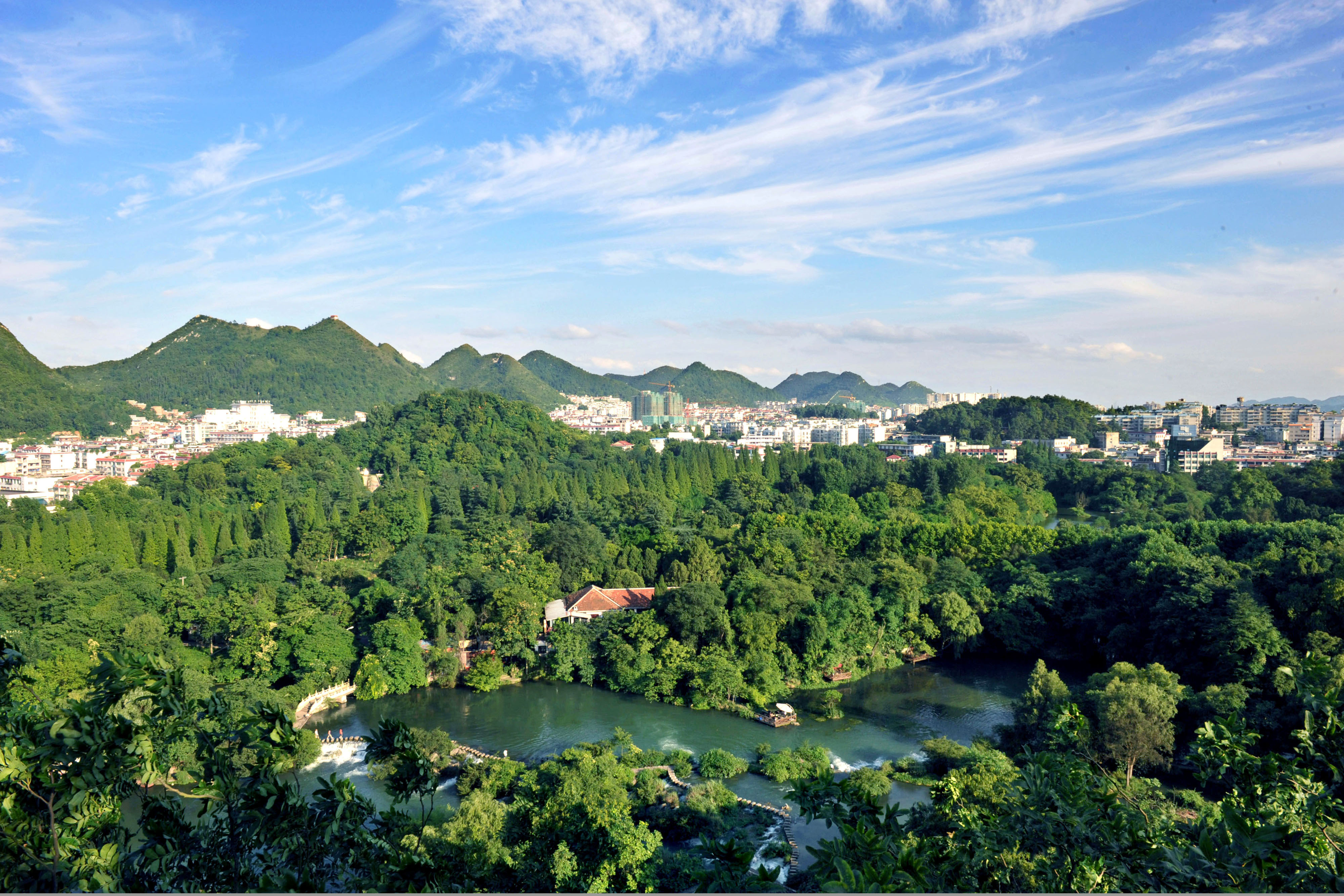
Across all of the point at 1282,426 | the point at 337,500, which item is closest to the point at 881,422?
the point at 1282,426

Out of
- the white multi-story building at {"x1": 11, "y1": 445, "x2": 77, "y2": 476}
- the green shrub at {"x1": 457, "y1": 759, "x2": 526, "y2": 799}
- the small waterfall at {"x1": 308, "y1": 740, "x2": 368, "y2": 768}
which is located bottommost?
the small waterfall at {"x1": 308, "y1": 740, "x2": 368, "y2": 768}

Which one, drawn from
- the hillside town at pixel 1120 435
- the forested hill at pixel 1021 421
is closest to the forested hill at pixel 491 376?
the hillside town at pixel 1120 435

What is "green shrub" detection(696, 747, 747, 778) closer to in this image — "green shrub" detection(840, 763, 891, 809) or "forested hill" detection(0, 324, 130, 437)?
"green shrub" detection(840, 763, 891, 809)

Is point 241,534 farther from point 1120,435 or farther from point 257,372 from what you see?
point 257,372

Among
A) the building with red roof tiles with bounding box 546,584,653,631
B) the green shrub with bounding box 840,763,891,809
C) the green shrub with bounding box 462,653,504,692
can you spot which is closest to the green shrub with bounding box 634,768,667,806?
the green shrub with bounding box 840,763,891,809

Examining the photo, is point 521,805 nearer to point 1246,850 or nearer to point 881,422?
point 1246,850

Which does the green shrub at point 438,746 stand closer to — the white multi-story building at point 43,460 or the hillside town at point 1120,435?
the hillside town at point 1120,435
